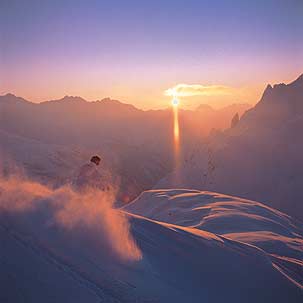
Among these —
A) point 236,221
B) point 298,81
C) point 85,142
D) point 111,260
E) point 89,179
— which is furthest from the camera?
point 85,142

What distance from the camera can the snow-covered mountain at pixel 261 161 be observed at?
109 feet

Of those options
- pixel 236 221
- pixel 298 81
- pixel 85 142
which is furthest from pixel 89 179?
pixel 85 142

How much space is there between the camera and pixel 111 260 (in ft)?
15.9

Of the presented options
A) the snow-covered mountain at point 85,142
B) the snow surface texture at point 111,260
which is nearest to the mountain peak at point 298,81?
the snow-covered mountain at point 85,142

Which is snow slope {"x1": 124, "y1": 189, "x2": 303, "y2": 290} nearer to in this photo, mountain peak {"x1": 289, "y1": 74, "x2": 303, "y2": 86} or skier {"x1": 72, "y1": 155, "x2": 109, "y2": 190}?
skier {"x1": 72, "y1": 155, "x2": 109, "y2": 190}

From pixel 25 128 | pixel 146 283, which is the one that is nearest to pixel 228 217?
pixel 146 283

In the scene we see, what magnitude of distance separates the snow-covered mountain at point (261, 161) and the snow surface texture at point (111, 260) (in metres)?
25.0

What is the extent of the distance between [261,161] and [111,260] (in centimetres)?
3598

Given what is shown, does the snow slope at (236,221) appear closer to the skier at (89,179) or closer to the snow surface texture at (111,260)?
the snow surface texture at (111,260)

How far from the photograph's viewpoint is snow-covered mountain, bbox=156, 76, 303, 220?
3328 cm

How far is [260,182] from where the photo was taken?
1414 inches

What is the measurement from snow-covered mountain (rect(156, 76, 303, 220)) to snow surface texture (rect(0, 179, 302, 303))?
986 inches

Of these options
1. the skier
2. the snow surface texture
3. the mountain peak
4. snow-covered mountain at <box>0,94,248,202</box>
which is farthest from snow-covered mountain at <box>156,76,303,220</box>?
the snow surface texture

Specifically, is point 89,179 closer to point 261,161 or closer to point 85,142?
point 261,161
